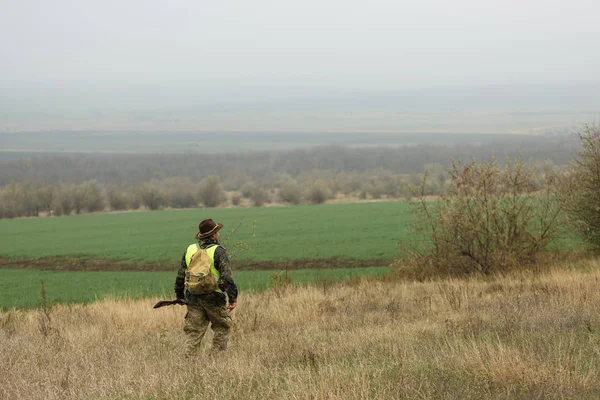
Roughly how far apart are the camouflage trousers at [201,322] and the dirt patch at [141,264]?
20337 millimetres

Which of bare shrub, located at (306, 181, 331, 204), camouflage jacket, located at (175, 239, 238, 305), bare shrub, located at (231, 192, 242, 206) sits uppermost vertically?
camouflage jacket, located at (175, 239, 238, 305)

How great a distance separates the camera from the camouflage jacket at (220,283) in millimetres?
8227

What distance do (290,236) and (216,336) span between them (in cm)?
3893

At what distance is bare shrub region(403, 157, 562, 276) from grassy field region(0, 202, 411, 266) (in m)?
9.26

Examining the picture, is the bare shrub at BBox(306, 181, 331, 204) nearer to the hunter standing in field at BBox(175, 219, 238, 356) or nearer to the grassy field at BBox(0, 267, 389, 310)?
the grassy field at BBox(0, 267, 389, 310)

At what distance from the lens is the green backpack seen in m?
8.19

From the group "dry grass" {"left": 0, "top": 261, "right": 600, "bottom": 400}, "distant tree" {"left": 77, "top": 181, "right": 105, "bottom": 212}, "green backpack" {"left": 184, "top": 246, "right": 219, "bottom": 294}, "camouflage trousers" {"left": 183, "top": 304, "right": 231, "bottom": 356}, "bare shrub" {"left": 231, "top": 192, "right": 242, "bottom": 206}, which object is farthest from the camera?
"bare shrub" {"left": 231, "top": 192, "right": 242, "bottom": 206}

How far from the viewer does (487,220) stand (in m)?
18.6

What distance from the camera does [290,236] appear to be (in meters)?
47.7

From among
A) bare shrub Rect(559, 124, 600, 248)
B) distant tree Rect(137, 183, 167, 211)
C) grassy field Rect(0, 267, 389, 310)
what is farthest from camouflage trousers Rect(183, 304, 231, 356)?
distant tree Rect(137, 183, 167, 211)

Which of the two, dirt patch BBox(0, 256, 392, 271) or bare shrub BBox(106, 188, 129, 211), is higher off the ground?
dirt patch BBox(0, 256, 392, 271)

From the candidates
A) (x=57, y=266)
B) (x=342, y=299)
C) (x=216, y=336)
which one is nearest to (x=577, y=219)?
(x=342, y=299)

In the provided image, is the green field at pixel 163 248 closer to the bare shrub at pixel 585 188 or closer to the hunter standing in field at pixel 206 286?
the hunter standing in field at pixel 206 286

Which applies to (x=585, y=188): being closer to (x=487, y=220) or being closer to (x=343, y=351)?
(x=487, y=220)
